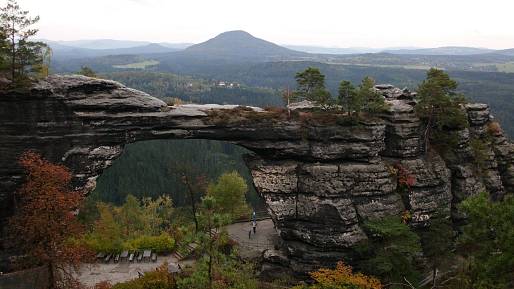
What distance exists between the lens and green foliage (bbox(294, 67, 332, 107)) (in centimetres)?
3488

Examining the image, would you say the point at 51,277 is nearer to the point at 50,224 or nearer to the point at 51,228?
the point at 51,228

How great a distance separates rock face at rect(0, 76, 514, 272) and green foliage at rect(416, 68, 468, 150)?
4.11 ft

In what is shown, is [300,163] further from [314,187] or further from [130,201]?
[130,201]

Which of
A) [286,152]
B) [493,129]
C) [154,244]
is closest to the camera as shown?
[286,152]

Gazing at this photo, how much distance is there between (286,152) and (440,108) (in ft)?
43.5

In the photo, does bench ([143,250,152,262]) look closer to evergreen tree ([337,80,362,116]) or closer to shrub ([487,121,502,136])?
evergreen tree ([337,80,362,116])

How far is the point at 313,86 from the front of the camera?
36406 mm

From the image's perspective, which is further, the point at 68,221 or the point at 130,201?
the point at 130,201

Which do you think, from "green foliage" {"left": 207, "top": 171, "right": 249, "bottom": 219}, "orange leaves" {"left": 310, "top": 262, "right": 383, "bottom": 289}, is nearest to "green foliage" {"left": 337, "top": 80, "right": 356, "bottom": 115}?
"orange leaves" {"left": 310, "top": 262, "right": 383, "bottom": 289}

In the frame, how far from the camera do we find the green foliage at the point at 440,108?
113 feet

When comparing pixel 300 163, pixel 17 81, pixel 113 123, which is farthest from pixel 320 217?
pixel 17 81

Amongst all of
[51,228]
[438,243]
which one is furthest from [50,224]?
[438,243]

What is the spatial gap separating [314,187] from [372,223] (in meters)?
4.97

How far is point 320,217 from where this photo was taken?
32.3 meters
